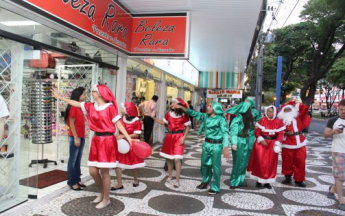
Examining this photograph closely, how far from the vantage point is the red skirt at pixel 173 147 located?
4.67 m

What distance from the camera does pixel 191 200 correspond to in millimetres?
4082

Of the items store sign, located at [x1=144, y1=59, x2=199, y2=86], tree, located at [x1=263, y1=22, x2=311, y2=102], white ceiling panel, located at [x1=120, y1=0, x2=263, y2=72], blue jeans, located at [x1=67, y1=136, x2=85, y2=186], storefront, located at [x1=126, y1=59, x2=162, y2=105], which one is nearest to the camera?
blue jeans, located at [x1=67, y1=136, x2=85, y2=186]

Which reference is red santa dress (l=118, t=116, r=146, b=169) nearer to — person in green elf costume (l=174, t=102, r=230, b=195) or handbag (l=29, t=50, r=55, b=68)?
person in green elf costume (l=174, t=102, r=230, b=195)

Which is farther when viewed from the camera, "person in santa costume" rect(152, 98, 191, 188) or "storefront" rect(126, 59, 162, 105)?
"storefront" rect(126, 59, 162, 105)

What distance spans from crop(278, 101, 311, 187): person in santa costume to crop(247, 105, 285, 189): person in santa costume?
1.29 feet

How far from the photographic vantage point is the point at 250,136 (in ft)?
17.5

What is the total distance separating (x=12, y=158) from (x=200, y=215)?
8.51 ft

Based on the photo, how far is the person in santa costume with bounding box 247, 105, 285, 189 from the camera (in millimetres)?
4734

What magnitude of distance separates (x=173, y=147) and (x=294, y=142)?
2.30m

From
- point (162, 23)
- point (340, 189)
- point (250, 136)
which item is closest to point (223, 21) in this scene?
point (162, 23)

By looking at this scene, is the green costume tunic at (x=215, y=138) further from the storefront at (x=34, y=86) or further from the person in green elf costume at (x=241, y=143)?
the storefront at (x=34, y=86)

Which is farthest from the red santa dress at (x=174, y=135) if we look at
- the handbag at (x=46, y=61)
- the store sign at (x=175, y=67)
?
the store sign at (x=175, y=67)

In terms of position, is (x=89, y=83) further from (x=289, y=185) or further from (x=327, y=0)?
(x=327, y=0)

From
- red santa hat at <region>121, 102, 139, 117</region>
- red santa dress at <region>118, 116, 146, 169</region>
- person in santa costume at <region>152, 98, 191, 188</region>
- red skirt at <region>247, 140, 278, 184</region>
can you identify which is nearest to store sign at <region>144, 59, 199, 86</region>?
person in santa costume at <region>152, 98, 191, 188</region>
